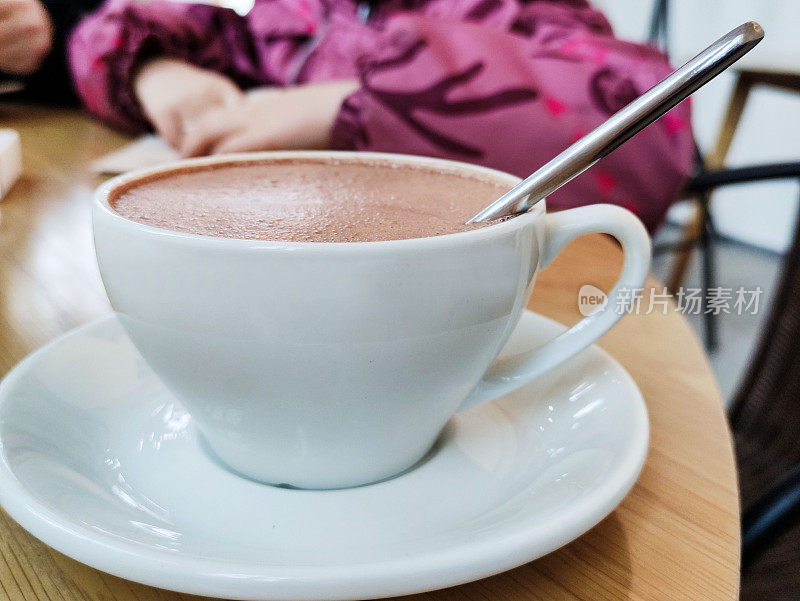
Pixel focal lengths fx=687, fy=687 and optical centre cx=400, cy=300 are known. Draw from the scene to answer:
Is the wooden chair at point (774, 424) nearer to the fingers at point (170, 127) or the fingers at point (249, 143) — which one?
the fingers at point (249, 143)

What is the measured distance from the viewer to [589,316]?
323mm

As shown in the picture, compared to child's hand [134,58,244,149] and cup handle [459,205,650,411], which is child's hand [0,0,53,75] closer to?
child's hand [134,58,244,149]

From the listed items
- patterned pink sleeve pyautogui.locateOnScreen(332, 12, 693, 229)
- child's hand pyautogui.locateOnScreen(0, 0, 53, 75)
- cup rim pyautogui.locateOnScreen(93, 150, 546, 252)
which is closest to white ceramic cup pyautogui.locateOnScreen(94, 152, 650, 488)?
cup rim pyautogui.locateOnScreen(93, 150, 546, 252)

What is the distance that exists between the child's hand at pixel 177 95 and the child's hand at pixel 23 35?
5.7 inches

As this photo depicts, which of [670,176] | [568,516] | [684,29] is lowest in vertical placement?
[684,29]

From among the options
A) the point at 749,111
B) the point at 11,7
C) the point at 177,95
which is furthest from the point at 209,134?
the point at 749,111

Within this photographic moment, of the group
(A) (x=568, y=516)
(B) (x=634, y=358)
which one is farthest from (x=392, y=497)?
(B) (x=634, y=358)

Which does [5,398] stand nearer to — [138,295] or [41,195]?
[138,295]

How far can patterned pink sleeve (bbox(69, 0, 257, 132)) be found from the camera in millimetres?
899

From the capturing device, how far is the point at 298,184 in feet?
1.09

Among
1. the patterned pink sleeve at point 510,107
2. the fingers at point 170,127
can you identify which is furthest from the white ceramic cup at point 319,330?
the fingers at point 170,127

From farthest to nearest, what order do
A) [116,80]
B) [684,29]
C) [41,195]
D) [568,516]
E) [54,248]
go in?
[684,29] < [116,80] < [41,195] < [54,248] < [568,516]

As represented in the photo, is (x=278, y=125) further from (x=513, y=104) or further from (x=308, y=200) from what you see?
(x=308, y=200)

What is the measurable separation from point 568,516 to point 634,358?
0.64 ft
